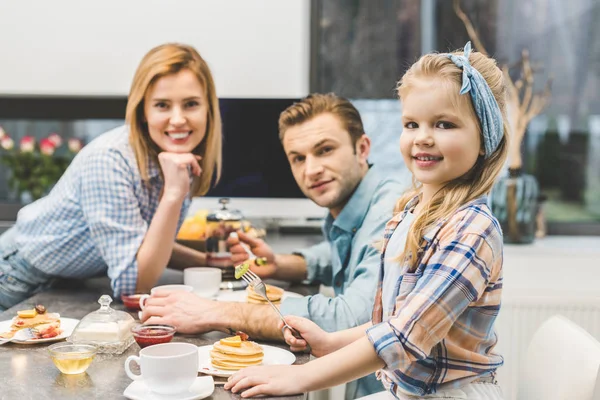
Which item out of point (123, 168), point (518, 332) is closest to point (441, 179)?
point (123, 168)

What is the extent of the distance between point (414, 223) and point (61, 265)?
1.17 m

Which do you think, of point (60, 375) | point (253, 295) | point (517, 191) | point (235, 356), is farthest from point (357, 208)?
point (517, 191)

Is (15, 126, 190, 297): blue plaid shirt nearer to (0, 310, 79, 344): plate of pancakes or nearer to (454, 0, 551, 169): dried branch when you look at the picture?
(0, 310, 79, 344): plate of pancakes

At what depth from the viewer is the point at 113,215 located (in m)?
1.99

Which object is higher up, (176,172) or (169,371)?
(176,172)

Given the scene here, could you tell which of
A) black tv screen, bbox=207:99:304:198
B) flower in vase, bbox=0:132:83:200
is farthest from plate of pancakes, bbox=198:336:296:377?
flower in vase, bbox=0:132:83:200

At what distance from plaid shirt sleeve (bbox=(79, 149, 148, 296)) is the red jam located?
18.2 inches

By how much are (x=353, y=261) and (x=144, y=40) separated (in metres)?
1.67

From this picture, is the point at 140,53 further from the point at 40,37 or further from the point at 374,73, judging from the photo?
the point at 374,73

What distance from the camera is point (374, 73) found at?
337 centimetres

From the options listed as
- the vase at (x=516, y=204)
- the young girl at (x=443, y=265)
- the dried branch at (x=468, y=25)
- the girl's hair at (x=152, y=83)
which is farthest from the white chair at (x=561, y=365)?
the dried branch at (x=468, y=25)

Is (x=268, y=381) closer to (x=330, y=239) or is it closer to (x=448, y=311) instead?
(x=448, y=311)

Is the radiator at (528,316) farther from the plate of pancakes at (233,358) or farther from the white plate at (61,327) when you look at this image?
the white plate at (61,327)

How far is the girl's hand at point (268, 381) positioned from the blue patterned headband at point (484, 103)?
1.77 ft
